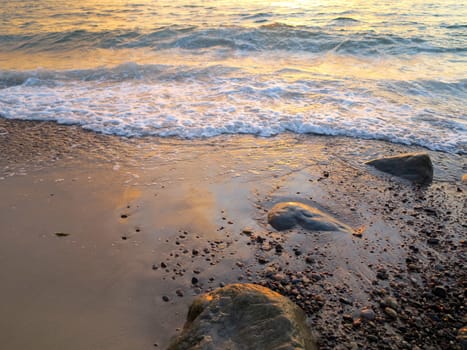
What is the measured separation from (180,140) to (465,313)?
14.6 feet

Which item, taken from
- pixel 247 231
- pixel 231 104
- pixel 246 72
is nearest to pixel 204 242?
pixel 247 231

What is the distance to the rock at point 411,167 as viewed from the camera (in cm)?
503

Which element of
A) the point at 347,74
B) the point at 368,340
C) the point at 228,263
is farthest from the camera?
the point at 347,74

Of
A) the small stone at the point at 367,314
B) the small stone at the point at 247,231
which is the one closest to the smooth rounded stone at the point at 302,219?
the small stone at the point at 247,231

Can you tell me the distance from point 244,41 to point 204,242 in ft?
37.7

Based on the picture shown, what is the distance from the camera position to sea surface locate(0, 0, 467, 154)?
22.6 feet

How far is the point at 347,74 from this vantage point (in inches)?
400

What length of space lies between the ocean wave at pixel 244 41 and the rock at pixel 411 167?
834cm

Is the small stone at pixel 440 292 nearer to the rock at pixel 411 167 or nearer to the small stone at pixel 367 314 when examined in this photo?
the small stone at pixel 367 314

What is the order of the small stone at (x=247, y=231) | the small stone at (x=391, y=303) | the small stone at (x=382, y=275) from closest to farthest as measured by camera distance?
the small stone at (x=391, y=303)
the small stone at (x=382, y=275)
the small stone at (x=247, y=231)

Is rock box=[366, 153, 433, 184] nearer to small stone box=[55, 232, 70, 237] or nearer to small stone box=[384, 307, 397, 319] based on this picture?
small stone box=[384, 307, 397, 319]

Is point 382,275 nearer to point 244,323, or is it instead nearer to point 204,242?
point 244,323

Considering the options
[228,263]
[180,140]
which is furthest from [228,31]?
[228,263]

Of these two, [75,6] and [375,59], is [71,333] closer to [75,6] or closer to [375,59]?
[375,59]
